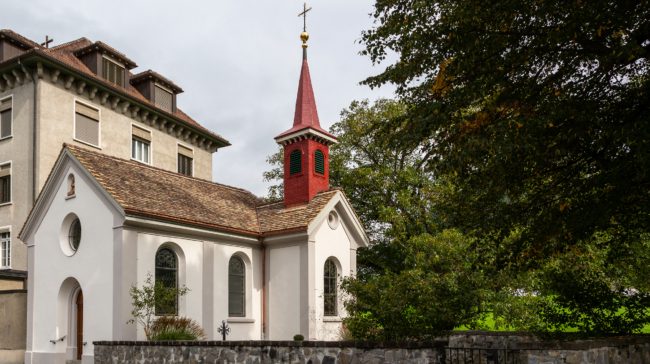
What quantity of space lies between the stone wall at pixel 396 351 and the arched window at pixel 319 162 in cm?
1101

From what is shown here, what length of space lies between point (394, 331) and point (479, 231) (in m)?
4.00

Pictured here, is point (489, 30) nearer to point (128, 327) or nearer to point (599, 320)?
point (599, 320)

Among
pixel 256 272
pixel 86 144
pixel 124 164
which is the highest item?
pixel 86 144

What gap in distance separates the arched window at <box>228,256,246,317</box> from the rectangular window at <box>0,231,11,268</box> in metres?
11.3

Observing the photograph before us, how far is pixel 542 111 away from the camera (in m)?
9.33

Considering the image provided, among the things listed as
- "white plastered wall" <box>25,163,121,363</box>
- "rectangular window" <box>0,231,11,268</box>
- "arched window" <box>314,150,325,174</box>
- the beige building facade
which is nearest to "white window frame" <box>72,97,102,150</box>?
the beige building facade

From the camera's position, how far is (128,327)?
17062mm

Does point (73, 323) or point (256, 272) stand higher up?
point (256, 272)

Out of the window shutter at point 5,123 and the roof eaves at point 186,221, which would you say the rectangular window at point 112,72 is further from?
the roof eaves at point 186,221

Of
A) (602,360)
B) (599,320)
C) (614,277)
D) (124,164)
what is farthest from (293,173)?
(602,360)

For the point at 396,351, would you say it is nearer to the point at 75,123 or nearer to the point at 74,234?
the point at 74,234

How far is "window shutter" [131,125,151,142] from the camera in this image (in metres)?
31.3

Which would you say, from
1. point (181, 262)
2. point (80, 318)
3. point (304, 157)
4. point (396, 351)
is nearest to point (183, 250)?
point (181, 262)

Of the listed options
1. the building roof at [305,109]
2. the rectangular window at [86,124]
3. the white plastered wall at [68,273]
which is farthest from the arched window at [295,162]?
the rectangular window at [86,124]
